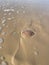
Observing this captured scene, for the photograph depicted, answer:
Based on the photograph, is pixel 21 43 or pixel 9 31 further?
pixel 9 31

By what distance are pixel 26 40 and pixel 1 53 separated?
0.64m

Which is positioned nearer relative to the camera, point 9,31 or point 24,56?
point 24,56

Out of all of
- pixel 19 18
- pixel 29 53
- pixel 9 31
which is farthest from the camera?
pixel 19 18

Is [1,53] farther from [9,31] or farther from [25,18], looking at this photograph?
[25,18]

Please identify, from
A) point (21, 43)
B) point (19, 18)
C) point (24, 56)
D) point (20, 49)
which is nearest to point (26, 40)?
point (21, 43)

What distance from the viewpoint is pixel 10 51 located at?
2850 millimetres

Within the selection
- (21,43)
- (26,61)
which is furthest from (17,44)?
(26,61)

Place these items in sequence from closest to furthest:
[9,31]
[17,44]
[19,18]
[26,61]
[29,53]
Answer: [26,61], [29,53], [17,44], [9,31], [19,18]

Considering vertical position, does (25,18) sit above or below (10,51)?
below

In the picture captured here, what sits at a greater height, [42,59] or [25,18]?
[42,59]

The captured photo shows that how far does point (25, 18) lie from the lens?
15.5 ft

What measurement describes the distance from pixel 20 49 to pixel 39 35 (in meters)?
0.75

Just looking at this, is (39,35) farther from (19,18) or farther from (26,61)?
(19,18)

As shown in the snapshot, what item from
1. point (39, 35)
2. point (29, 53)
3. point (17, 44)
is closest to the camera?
point (29, 53)
